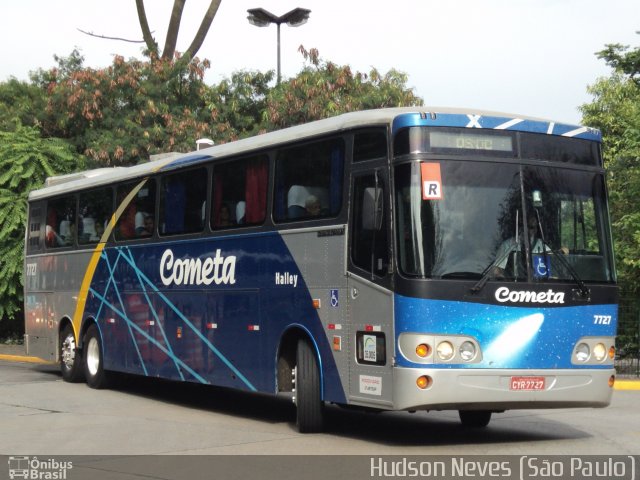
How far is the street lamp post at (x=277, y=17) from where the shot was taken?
31.8m

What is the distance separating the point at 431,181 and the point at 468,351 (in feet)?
5.59

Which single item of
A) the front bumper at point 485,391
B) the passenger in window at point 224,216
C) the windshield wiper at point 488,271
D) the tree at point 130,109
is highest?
the tree at point 130,109

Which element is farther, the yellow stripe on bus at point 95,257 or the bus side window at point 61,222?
the bus side window at point 61,222

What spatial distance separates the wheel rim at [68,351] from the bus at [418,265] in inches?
232

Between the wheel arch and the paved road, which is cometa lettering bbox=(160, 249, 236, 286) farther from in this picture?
the paved road

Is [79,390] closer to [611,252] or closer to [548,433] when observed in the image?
[548,433]

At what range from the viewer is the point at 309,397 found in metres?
12.4

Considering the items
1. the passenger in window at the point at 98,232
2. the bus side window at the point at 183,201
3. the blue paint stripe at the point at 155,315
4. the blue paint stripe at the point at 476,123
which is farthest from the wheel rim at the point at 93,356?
the blue paint stripe at the point at 476,123

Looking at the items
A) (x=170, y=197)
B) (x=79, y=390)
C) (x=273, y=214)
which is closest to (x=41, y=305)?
(x=79, y=390)

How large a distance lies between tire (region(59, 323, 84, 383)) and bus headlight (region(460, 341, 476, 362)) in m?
10.3

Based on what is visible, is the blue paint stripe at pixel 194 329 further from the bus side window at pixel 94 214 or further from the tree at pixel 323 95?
the tree at pixel 323 95
